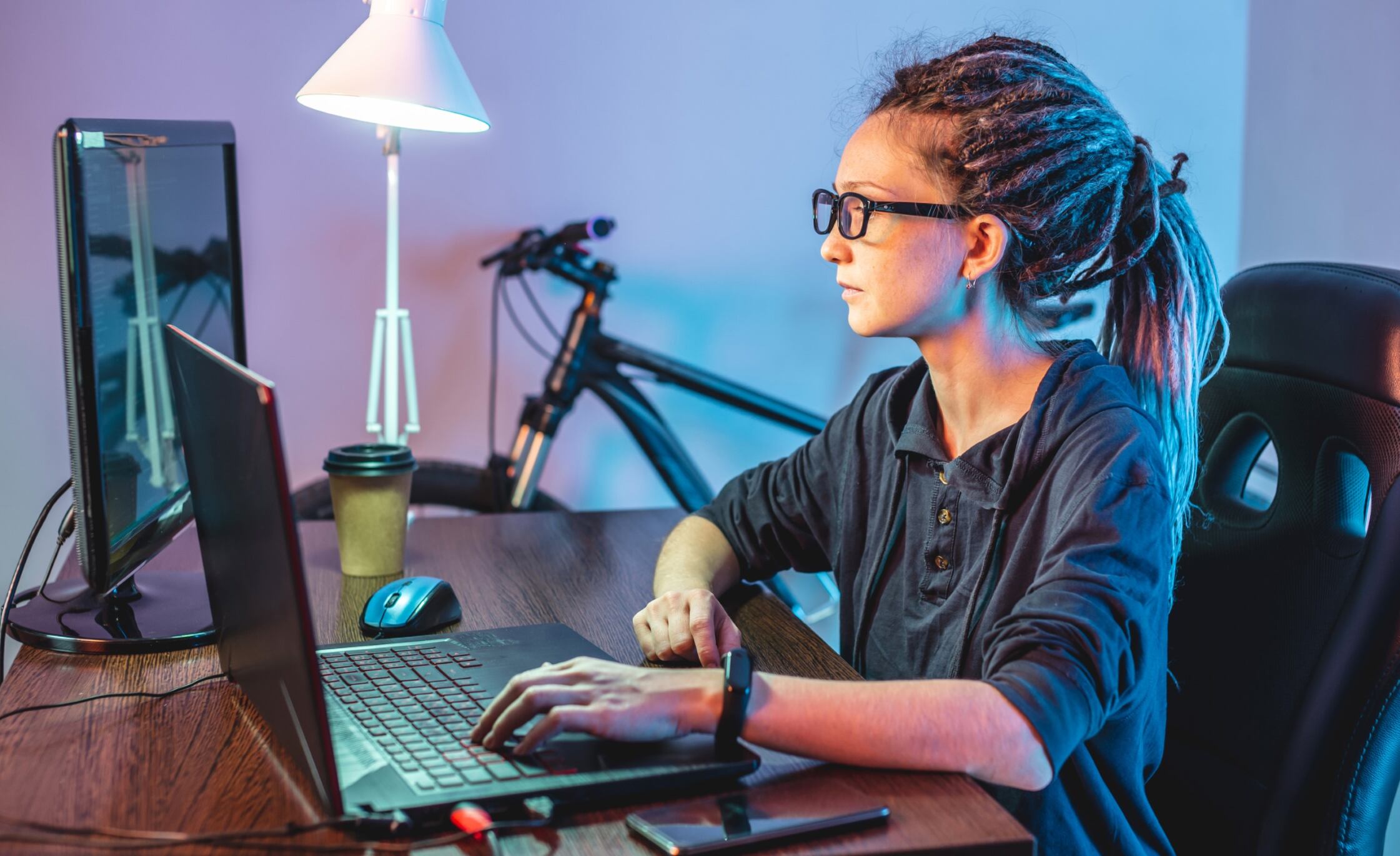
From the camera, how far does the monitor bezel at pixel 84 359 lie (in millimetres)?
826

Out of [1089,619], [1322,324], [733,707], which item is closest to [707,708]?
[733,707]

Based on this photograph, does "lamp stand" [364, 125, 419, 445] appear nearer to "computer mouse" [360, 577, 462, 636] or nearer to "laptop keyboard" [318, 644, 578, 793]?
"computer mouse" [360, 577, 462, 636]

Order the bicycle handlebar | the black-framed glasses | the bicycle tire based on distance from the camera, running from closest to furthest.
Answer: the black-framed glasses, the bicycle handlebar, the bicycle tire

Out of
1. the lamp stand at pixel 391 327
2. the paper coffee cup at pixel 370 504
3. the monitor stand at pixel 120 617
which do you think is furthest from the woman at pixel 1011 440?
the lamp stand at pixel 391 327

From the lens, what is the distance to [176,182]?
110 centimetres

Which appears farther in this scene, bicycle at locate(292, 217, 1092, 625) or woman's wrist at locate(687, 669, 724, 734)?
bicycle at locate(292, 217, 1092, 625)

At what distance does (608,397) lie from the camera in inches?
82.7

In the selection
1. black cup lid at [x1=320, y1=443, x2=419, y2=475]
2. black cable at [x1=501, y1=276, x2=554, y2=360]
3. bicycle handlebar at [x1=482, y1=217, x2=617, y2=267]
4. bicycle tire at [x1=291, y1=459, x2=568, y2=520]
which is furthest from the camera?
black cable at [x1=501, y1=276, x2=554, y2=360]

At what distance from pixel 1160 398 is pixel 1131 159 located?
9.0 inches

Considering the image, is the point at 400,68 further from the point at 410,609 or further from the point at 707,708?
the point at 707,708

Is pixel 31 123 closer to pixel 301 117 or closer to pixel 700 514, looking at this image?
pixel 301 117

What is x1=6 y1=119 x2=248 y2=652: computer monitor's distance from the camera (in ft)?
2.83

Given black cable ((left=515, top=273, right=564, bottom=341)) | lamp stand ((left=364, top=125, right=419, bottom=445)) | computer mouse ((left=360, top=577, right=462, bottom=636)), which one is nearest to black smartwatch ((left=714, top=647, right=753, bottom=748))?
computer mouse ((left=360, top=577, right=462, bottom=636))

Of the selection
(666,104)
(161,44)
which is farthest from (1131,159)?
(161,44)
